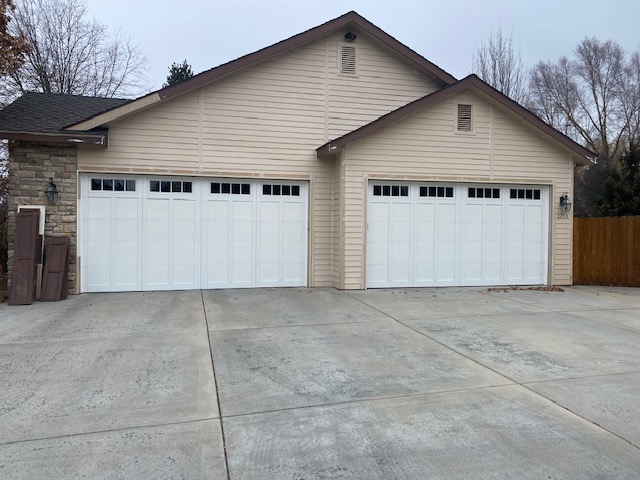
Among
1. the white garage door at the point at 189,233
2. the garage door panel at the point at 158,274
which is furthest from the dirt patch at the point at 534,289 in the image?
the garage door panel at the point at 158,274

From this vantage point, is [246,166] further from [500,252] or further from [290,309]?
[500,252]

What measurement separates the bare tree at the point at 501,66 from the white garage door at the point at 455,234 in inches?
610

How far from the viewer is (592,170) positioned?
23781 mm

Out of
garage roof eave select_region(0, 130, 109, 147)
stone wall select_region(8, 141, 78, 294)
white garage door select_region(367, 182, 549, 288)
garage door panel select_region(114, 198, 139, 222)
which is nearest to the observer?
garage roof eave select_region(0, 130, 109, 147)

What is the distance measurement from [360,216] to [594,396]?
6198 millimetres

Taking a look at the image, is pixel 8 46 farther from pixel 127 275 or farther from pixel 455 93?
pixel 455 93

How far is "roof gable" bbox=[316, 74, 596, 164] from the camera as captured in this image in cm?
948

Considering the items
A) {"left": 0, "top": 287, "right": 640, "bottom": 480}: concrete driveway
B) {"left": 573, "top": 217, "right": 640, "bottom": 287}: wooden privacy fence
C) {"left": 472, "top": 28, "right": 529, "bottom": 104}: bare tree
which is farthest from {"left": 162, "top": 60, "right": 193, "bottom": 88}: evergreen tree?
{"left": 573, "top": 217, "right": 640, "bottom": 287}: wooden privacy fence

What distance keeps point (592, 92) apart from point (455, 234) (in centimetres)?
2203

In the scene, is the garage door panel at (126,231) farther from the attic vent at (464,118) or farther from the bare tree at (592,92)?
the bare tree at (592,92)

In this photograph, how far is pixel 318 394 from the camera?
162 inches

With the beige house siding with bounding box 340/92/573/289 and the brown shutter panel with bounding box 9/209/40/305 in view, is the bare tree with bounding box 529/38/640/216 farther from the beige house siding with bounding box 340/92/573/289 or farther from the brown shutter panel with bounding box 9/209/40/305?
the brown shutter panel with bounding box 9/209/40/305

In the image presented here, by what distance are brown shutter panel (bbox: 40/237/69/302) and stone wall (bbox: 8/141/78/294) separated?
0.35 metres

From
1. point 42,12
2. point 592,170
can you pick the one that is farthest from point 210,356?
point 592,170
